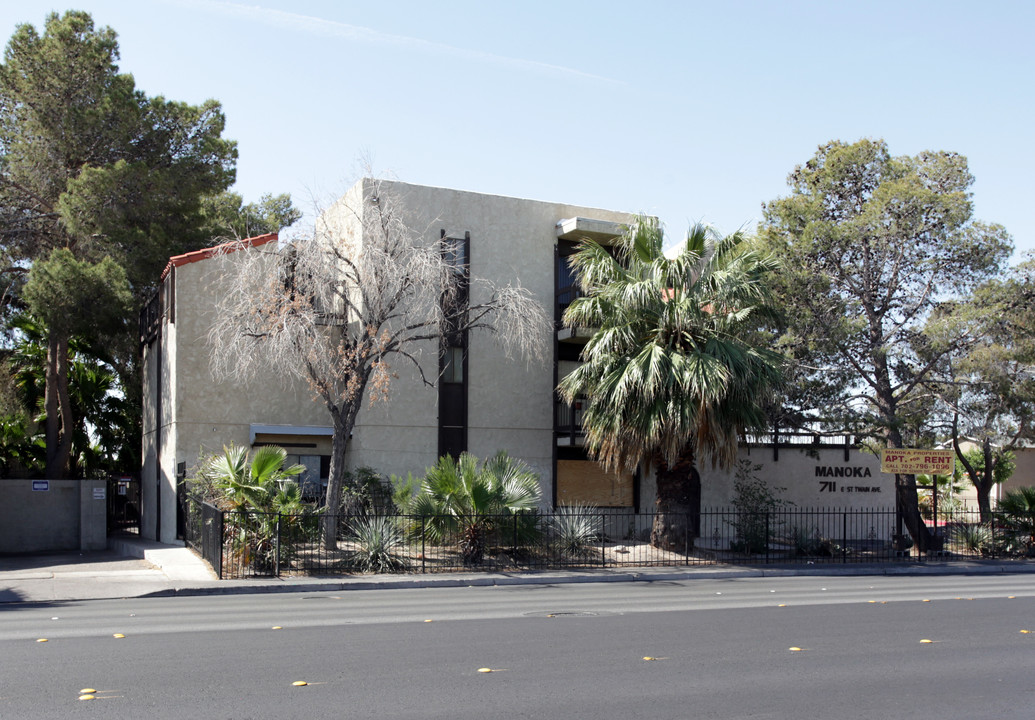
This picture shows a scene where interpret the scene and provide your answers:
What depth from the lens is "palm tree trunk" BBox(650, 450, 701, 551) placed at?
73.3 ft

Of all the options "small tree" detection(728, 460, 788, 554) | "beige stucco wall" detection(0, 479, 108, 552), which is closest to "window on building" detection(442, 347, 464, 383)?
"small tree" detection(728, 460, 788, 554)

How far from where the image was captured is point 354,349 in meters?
20.8

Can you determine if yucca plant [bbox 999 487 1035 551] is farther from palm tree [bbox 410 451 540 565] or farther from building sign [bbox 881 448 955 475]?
palm tree [bbox 410 451 540 565]

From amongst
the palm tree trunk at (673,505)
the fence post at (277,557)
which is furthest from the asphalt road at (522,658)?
the palm tree trunk at (673,505)

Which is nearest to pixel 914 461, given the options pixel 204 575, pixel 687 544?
pixel 687 544

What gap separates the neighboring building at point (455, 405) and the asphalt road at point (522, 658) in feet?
30.7

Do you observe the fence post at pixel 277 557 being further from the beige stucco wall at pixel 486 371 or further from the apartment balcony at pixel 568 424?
the apartment balcony at pixel 568 424

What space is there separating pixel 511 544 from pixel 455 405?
6342 millimetres

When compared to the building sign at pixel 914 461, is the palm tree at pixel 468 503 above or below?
below

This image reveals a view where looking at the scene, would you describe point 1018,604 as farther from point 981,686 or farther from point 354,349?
point 354,349

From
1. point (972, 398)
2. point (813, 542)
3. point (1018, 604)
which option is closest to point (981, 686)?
A: point (1018, 604)

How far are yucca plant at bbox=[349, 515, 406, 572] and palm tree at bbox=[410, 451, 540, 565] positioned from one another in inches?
36.3

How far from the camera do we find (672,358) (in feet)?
69.2

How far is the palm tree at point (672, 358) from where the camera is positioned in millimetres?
20984
